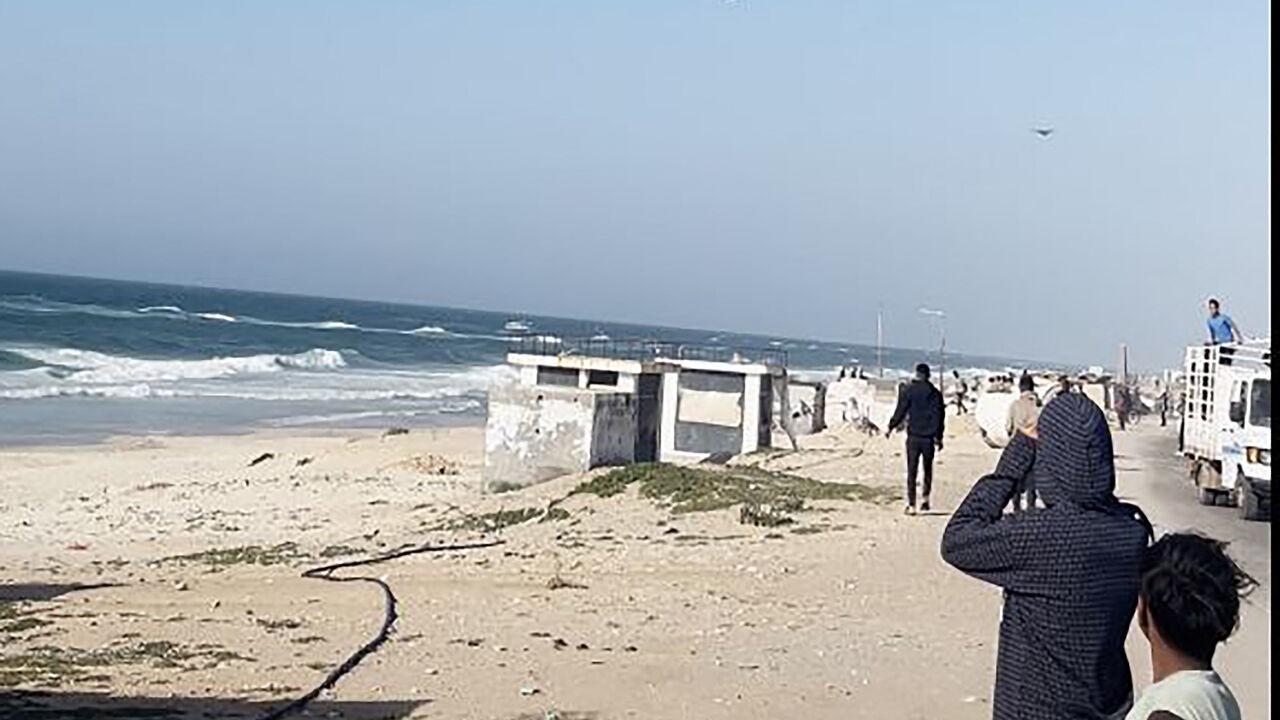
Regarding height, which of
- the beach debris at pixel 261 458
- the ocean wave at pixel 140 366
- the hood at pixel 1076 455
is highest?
the hood at pixel 1076 455

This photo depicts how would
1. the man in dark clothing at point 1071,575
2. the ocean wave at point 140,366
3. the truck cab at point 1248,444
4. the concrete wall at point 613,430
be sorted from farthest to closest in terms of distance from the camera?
the ocean wave at point 140,366 → the concrete wall at point 613,430 → the truck cab at point 1248,444 → the man in dark clothing at point 1071,575

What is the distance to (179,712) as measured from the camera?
977cm

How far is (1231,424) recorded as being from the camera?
2253cm

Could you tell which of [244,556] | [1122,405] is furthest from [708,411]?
[1122,405]

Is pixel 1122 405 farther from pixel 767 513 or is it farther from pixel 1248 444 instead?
pixel 767 513

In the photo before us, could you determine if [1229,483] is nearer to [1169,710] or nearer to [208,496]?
[208,496]

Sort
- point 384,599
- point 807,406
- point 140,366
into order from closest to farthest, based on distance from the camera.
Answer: point 384,599
point 807,406
point 140,366

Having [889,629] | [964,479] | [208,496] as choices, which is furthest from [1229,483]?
[208,496]

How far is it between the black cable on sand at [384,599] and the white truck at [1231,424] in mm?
9358

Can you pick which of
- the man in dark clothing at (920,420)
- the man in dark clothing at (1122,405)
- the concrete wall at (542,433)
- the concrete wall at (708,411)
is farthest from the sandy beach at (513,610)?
the man in dark clothing at (1122,405)

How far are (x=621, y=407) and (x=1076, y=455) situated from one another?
837 inches

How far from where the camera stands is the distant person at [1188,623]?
3.96 metres

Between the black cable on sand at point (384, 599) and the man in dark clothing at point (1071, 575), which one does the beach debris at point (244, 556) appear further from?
the man in dark clothing at point (1071, 575)

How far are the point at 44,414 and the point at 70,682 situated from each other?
4152 centimetres
